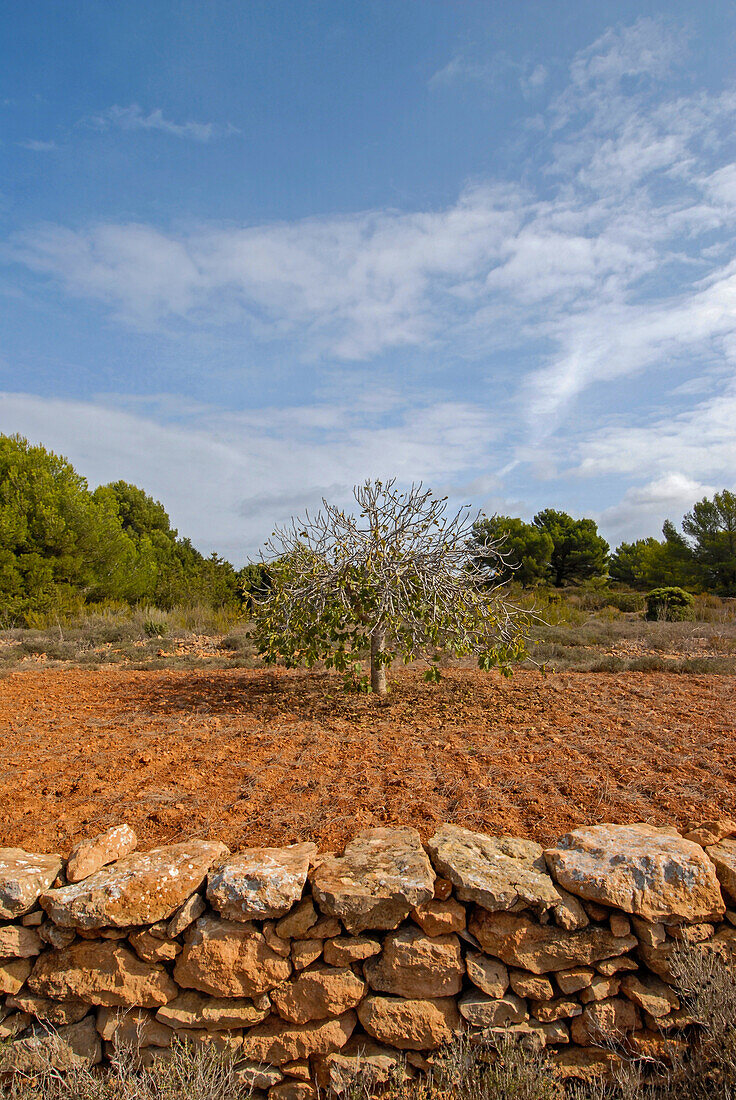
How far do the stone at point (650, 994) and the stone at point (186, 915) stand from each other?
5.68 feet

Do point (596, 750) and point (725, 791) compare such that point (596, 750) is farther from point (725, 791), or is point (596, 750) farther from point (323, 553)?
point (323, 553)

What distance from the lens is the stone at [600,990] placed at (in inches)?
92.0

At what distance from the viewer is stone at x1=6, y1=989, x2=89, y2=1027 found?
2.36 meters

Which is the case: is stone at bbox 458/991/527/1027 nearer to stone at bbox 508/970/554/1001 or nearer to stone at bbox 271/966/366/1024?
stone at bbox 508/970/554/1001

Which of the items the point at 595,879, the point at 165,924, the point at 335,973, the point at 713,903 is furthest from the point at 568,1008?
the point at 165,924

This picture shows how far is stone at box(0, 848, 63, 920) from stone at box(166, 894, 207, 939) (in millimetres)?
564

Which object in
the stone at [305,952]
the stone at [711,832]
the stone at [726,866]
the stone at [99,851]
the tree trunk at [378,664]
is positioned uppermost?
the tree trunk at [378,664]

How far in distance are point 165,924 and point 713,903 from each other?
222 cm

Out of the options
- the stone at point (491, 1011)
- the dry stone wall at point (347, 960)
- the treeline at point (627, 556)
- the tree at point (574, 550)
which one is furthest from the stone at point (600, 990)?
the tree at point (574, 550)

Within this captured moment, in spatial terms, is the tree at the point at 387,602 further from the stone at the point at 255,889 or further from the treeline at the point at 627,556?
the treeline at the point at 627,556

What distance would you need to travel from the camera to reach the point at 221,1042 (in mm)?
2307

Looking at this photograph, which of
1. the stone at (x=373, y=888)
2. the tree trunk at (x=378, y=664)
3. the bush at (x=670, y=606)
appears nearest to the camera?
the stone at (x=373, y=888)

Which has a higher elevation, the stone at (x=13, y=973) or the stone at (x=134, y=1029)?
the stone at (x=13, y=973)

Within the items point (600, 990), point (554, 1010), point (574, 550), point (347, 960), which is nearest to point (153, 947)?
point (347, 960)
